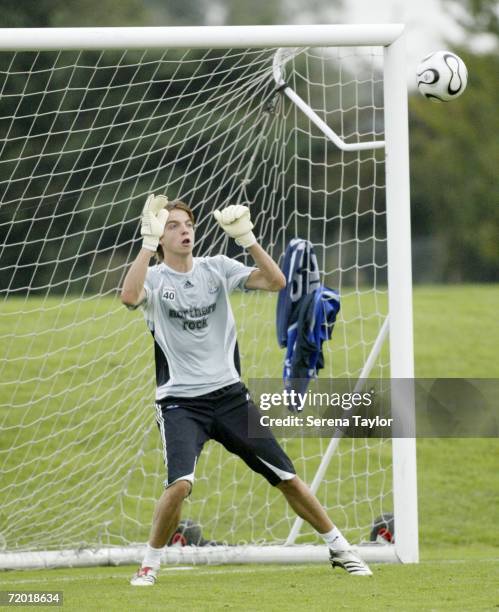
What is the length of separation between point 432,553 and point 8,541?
2927 millimetres

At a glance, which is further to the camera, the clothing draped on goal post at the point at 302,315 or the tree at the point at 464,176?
the tree at the point at 464,176

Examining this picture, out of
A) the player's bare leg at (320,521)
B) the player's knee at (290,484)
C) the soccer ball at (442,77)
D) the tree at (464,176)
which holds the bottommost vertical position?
the player's bare leg at (320,521)

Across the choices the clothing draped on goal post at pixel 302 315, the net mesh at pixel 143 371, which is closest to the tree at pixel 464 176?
the net mesh at pixel 143 371

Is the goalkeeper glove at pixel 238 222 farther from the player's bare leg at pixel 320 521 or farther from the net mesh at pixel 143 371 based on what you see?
the net mesh at pixel 143 371

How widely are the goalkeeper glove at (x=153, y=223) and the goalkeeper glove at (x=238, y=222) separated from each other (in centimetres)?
28

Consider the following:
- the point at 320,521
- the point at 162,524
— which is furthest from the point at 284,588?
the point at 162,524

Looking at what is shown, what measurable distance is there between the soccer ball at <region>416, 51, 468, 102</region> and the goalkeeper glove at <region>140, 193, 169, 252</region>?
1.68 m

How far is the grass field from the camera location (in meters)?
5.21

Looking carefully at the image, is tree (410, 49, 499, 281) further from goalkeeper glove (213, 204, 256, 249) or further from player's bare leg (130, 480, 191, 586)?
player's bare leg (130, 480, 191, 586)

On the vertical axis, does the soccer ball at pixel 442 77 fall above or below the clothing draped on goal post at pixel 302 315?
above

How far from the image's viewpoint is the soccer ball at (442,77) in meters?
6.33

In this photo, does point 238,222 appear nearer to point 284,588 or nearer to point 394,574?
point 284,588

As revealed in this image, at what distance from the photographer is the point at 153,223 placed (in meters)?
5.70

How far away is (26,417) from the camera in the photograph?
396 inches
